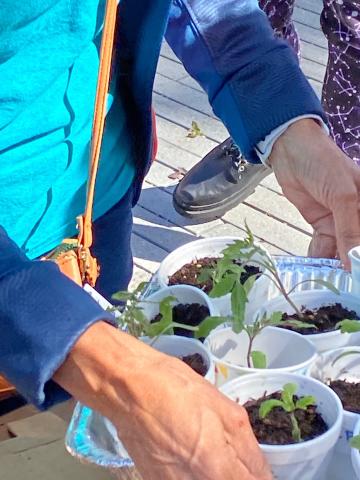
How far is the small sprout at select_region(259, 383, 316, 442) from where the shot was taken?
96cm

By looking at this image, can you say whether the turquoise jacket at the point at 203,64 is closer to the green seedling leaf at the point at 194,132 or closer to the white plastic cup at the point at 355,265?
the white plastic cup at the point at 355,265

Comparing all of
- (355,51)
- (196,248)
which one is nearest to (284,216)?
(355,51)

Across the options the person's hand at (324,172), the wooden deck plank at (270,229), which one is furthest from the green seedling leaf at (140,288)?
the wooden deck plank at (270,229)

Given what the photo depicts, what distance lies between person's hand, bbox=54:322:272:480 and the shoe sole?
5.09 feet

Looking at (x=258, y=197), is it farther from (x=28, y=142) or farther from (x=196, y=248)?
(x=28, y=142)

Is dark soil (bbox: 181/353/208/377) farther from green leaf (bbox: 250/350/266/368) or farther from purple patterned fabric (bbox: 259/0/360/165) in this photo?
purple patterned fabric (bbox: 259/0/360/165)

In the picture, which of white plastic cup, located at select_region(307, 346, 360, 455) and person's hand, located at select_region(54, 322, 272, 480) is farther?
white plastic cup, located at select_region(307, 346, 360, 455)

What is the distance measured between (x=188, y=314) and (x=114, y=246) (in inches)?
11.9

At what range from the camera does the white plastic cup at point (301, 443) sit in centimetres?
92

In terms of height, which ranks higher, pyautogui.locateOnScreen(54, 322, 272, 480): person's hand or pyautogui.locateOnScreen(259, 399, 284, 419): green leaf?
pyautogui.locateOnScreen(54, 322, 272, 480): person's hand

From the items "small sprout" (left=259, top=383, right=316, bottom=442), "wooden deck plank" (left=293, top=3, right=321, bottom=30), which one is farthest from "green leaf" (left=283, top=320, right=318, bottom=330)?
"wooden deck plank" (left=293, top=3, right=321, bottom=30)

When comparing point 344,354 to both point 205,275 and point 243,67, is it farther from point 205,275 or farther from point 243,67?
point 243,67

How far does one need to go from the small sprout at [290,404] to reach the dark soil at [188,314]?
202 mm

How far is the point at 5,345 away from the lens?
880 millimetres
